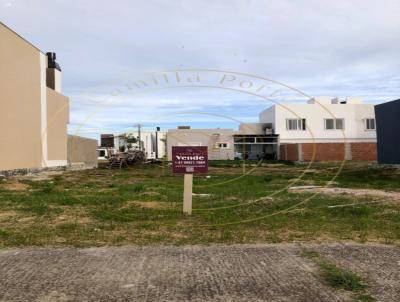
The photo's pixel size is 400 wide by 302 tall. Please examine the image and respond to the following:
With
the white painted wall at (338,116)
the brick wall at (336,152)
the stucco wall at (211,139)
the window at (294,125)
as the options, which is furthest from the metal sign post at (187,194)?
the window at (294,125)

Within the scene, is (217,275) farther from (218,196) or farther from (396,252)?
(218,196)

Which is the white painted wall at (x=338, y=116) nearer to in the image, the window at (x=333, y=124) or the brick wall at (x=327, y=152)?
the window at (x=333, y=124)

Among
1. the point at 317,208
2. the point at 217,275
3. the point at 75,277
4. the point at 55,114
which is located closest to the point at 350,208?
the point at 317,208

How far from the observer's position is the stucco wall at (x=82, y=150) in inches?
1722

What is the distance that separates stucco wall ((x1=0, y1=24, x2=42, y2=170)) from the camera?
27.1 m

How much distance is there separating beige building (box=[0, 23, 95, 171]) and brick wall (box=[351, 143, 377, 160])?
111 feet

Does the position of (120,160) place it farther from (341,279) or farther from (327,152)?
(341,279)

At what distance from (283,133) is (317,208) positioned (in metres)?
57.5

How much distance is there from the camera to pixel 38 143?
3303cm

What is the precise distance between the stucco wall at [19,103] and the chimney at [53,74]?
23.5 ft

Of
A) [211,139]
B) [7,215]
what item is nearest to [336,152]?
[211,139]

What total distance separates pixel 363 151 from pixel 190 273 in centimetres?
5539

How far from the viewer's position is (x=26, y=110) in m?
30.7

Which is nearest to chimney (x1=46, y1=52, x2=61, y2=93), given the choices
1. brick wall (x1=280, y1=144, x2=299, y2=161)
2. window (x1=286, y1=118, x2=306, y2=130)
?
brick wall (x1=280, y1=144, x2=299, y2=161)
